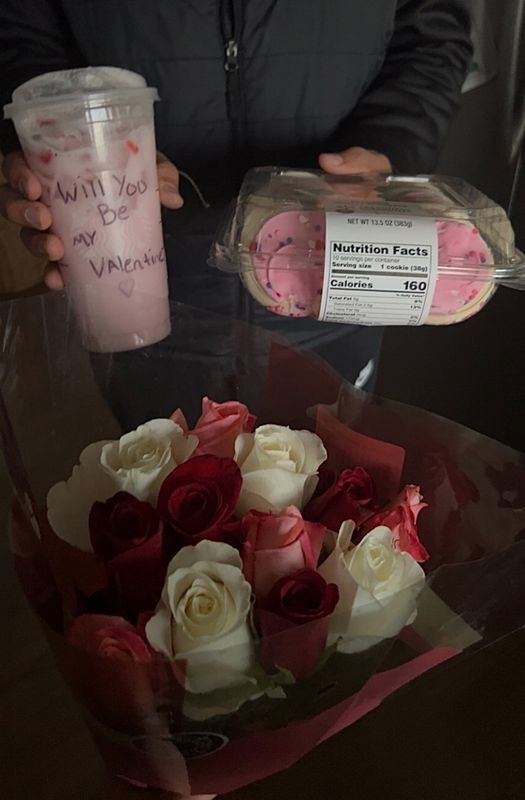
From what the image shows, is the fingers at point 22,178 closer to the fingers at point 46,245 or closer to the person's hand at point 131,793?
the fingers at point 46,245

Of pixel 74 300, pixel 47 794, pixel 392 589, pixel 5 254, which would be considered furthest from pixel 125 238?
pixel 5 254

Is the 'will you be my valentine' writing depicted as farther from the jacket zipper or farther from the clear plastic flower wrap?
the jacket zipper

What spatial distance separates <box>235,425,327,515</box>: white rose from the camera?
47cm

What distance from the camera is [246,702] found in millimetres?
442

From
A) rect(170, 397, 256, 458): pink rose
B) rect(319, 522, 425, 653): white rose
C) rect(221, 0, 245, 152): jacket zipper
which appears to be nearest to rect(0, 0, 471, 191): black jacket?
rect(221, 0, 245, 152): jacket zipper

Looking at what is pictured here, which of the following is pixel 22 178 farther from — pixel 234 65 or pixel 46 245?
pixel 234 65

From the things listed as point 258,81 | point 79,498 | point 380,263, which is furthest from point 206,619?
point 258,81

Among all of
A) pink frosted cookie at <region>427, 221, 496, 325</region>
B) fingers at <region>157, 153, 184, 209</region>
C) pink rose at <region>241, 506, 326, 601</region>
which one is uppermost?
fingers at <region>157, 153, 184, 209</region>

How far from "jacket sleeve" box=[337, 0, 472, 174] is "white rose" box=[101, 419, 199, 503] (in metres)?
0.49

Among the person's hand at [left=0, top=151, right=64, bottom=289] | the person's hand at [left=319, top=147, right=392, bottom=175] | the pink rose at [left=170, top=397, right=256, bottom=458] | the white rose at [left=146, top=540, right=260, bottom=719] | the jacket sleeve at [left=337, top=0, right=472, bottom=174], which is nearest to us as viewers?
the white rose at [left=146, top=540, right=260, bottom=719]

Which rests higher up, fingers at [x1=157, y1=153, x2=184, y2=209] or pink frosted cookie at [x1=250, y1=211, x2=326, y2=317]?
fingers at [x1=157, y1=153, x2=184, y2=209]

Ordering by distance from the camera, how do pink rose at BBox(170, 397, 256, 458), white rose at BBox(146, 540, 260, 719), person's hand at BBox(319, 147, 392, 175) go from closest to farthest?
white rose at BBox(146, 540, 260, 719), pink rose at BBox(170, 397, 256, 458), person's hand at BBox(319, 147, 392, 175)

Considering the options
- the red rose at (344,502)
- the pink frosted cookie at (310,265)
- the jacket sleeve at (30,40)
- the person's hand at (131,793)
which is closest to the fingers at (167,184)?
the pink frosted cookie at (310,265)

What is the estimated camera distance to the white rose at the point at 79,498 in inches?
19.0
